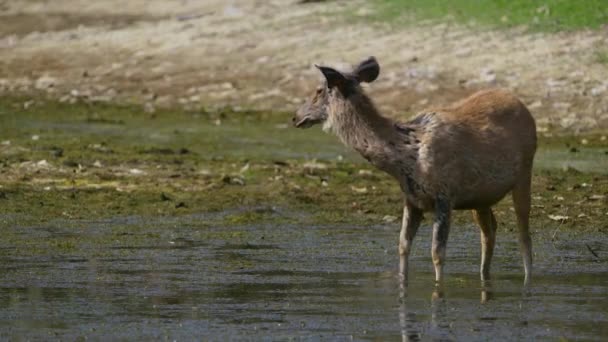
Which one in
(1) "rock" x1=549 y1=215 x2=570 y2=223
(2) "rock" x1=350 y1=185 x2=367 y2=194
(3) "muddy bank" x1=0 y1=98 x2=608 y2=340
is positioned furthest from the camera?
(2) "rock" x1=350 y1=185 x2=367 y2=194

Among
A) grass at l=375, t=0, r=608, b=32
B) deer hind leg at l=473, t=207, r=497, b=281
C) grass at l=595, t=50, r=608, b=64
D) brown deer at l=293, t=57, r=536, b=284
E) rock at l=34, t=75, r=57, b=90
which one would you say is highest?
brown deer at l=293, t=57, r=536, b=284

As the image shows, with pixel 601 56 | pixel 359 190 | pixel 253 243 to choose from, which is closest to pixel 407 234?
pixel 253 243

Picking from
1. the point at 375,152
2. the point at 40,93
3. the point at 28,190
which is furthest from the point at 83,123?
the point at 375,152

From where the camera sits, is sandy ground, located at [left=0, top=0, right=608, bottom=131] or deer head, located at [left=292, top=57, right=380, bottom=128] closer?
deer head, located at [left=292, top=57, right=380, bottom=128]

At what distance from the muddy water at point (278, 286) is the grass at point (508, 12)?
31.2 ft

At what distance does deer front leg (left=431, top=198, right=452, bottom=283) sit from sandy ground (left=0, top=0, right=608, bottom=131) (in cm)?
890

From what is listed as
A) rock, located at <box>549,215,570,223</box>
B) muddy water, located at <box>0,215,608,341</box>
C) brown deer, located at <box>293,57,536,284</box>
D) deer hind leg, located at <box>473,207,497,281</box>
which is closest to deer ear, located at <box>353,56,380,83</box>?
brown deer, located at <box>293,57,536,284</box>

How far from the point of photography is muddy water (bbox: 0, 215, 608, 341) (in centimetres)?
991

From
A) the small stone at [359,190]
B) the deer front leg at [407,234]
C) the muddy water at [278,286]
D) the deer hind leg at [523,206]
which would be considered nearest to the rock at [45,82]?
the small stone at [359,190]

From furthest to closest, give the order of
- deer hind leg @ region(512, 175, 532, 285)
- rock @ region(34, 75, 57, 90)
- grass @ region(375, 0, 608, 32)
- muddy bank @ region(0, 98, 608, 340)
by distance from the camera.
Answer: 1. rock @ region(34, 75, 57, 90)
2. grass @ region(375, 0, 608, 32)
3. deer hind leg @ region(512, 175, 532, 285)
4. muddy bank @ region(0, 98, 608, 340)

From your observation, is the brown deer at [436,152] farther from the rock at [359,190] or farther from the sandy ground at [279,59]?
the sandy ground at [279,59]

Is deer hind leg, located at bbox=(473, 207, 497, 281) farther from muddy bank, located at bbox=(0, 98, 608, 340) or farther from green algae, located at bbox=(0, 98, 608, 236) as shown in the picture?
green algae, located at bbox=(0, 98, 608, 236)

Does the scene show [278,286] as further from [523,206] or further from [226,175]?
[226,175]

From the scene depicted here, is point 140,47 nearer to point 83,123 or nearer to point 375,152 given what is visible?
point 83,123
